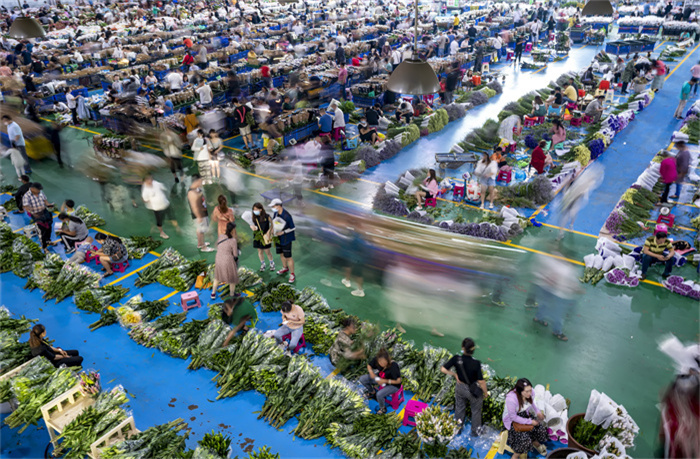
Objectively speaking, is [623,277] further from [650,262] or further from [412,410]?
[412,410]

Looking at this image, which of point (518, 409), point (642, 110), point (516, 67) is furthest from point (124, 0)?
point (518, 409)

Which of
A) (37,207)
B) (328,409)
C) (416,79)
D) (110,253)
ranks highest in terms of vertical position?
(416,79)

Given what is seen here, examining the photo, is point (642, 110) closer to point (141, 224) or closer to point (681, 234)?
point (681, 234)

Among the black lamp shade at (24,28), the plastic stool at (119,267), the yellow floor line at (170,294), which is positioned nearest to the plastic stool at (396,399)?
the yellow floor line at (170,294)

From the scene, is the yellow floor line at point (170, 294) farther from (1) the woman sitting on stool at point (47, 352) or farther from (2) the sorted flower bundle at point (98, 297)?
(1) the woman sitting on stool at point (47, 352)

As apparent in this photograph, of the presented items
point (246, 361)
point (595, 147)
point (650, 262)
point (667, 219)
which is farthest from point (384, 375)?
point (595, 147)

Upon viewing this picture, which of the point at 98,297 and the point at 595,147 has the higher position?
the point at 595,147
